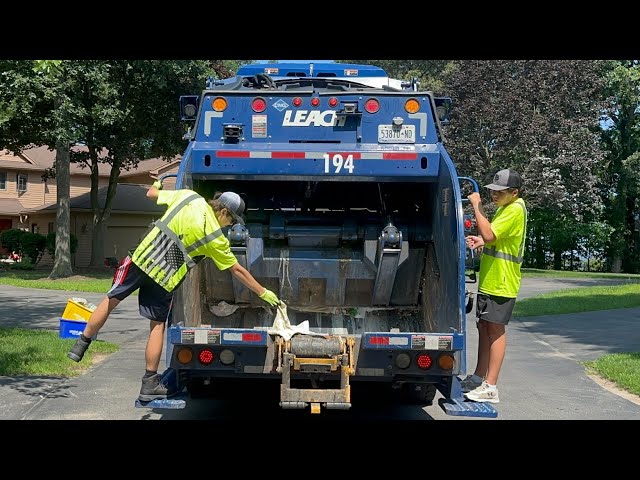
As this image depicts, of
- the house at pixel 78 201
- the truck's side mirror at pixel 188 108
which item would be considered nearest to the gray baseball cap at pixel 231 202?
the truck's side mirror at pixel 188 108

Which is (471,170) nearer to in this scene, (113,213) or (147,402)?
(113,213)

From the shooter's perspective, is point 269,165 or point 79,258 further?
point 79,258

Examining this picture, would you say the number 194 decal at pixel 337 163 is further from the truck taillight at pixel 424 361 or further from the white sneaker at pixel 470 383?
the white sneaker at pixel 470 383

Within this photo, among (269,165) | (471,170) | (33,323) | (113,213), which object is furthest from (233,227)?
(113,213)

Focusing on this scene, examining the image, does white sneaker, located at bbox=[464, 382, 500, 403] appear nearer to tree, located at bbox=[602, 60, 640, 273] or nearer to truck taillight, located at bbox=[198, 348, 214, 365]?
truck taillight, located at bbox=[198, 348, 214, 365]

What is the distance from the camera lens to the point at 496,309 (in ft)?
17.6

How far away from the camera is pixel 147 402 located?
4.93m

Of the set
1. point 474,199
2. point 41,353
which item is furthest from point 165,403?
point 41,353

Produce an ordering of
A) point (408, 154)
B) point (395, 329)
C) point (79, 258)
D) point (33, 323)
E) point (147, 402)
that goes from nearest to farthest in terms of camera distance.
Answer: point (147, 402), point (408, 154), point (395, 329), point (33, 323), point (79, 258)

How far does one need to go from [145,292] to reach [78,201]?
28168 millimetres

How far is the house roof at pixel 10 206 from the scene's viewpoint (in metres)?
34.5

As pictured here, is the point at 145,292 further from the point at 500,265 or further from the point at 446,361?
the point at 500,265

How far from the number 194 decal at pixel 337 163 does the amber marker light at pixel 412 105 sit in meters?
0.55
